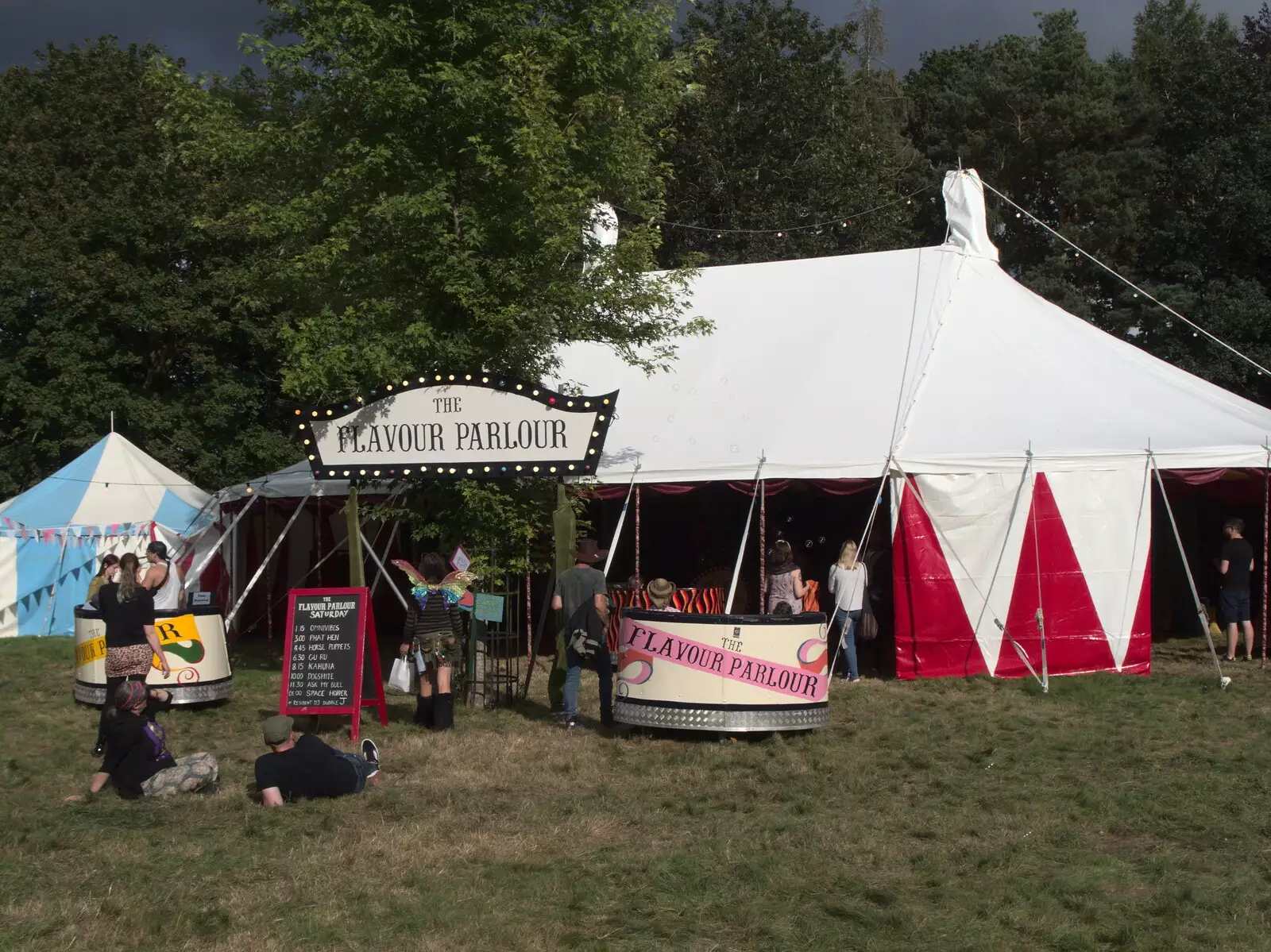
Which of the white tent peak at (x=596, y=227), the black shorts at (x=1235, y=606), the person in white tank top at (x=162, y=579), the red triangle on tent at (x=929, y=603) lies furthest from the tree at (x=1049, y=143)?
the person in white tank top at (x=162, y=579)

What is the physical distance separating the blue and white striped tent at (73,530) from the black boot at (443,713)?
8544 millimetres

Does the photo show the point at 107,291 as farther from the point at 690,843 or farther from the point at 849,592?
the point at 690,843

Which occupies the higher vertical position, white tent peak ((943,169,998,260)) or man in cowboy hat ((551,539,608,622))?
white tent peak ((943,169,998,260))

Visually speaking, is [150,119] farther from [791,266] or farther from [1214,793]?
[1214,793]

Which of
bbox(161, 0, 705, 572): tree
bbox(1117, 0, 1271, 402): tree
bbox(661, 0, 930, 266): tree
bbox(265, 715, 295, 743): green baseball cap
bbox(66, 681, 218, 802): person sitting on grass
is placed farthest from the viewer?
bbox(661, 0, 930, 266): tree

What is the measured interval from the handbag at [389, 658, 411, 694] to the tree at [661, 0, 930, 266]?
19.8 m

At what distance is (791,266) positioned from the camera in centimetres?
1579

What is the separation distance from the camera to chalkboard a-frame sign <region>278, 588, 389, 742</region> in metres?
→ 9.16

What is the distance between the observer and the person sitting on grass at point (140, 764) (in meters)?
7.29

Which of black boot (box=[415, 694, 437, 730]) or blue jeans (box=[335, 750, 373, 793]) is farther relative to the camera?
black boot (box=[415, 694, 437, 730])

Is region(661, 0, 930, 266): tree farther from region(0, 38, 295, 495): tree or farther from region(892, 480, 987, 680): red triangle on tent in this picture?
region(892, 480, 987, 680): red triangle on tent

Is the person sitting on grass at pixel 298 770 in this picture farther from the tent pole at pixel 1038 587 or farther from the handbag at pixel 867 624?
the tent pole at pixel 1038 587

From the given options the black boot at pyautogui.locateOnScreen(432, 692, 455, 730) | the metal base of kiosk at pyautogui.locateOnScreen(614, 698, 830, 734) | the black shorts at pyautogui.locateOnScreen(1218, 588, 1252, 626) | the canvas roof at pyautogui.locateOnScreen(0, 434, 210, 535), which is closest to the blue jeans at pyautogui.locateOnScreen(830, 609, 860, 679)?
the metal base of kiosk at pyautogui.locateOnScreen(614, 698, 830, 734)

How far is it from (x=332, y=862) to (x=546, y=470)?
4425 mm
